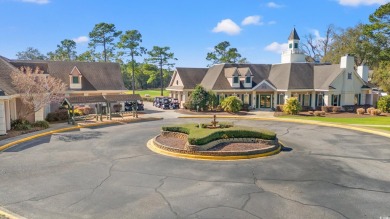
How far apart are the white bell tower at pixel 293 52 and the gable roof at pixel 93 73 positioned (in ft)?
90.7

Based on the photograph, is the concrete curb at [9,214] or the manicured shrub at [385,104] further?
the manicured shrub at [385,104]

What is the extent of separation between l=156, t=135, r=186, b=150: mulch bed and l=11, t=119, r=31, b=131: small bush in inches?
476

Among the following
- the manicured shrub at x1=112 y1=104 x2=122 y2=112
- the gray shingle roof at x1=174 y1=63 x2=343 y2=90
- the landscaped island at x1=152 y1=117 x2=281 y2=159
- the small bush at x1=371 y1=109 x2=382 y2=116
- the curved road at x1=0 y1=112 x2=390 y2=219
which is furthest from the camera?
the gray shingle roof at x1=174 y1=63 x2=343 y2=90

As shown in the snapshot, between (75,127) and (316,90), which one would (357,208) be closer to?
(75,127)

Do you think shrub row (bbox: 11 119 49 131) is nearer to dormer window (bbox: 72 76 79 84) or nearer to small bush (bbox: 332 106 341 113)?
dormer window (bbox: 72 76 79 84)

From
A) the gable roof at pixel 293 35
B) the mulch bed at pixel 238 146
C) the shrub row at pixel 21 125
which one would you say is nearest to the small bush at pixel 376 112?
the gable roof at pixel 293 35

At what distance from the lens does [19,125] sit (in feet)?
81.0

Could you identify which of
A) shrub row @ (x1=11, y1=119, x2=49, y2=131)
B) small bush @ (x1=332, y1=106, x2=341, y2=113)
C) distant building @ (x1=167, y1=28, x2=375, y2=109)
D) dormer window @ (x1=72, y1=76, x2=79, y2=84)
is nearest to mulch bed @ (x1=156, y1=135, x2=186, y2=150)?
shrub row @ (x1=11, y1=119, x2=49, y2=131)

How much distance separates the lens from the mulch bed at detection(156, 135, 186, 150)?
18.9m

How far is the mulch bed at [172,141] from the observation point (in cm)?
1894

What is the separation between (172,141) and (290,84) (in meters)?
27.8

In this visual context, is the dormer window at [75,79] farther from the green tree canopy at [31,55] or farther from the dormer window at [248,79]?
the green tree canopy at [31,55]

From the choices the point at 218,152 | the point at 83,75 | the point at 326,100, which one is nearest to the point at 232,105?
the point at 326,100

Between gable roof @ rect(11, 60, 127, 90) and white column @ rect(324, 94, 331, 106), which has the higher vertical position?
gable roof @ rect(11, 60, 127, 90)
